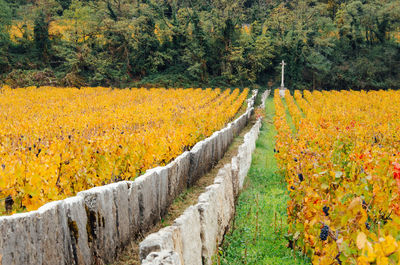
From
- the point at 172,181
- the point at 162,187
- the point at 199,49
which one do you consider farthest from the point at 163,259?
the point at 199,49

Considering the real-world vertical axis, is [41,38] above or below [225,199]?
above

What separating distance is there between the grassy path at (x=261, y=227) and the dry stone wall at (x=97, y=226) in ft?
3.16

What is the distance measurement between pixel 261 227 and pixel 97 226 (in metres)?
2.60

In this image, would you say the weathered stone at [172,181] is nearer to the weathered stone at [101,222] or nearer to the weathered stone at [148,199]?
the weathered stone at [148,199]

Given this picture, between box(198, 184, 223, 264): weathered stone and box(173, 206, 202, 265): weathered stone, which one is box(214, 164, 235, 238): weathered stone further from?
box(173, 206, 202, 265): weathered stone

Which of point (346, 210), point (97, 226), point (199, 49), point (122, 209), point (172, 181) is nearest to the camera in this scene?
point (346, 210)

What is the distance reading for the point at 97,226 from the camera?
4066 mm

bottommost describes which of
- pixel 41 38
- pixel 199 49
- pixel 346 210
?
pixel 346 210

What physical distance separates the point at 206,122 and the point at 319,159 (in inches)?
278

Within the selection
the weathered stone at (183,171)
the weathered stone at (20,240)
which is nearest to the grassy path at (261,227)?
the weathered stone at (183,171)

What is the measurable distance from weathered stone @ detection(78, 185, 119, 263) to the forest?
35.3 metres

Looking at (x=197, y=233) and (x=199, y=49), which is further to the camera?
(x=199, y=49)

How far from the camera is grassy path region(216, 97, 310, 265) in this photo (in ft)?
13.9

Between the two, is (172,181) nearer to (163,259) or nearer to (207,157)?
(207,157)
